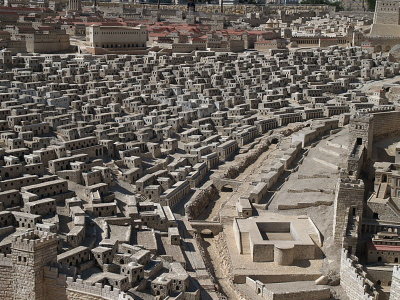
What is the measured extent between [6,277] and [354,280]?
26.1 ft

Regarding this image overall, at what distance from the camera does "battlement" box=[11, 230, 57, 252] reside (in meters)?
11.9

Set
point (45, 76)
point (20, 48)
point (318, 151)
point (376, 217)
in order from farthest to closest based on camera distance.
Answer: point (20, 48)
point (45, 76)
point (318, 151)
point (376, 217)

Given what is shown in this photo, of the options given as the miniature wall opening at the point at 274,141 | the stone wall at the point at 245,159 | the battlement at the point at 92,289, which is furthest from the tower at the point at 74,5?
the battlement at the point at 92,289

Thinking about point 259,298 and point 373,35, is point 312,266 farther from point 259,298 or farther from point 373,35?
point 373,35

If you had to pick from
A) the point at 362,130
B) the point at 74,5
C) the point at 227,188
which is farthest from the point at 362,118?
the point at 74,5

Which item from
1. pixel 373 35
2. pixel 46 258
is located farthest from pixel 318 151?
pixel 373 35

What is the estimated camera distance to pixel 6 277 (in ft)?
40.8

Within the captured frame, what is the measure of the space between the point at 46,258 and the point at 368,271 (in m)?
8.14

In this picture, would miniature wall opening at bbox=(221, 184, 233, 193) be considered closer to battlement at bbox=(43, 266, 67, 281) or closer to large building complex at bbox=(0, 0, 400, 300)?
large building complex at bbox=(0, 0, 400, 300)

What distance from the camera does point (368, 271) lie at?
15.8m

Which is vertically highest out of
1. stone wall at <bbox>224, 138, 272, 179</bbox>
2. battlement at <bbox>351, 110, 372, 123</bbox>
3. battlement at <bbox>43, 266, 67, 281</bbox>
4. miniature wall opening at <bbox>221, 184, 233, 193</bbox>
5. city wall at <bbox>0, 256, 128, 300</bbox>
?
battlement at <bbox>351, 110, 372, 123</bbox>

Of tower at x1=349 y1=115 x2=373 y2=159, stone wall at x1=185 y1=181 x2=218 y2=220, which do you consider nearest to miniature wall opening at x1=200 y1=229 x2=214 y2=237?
stone wall at x1=185 y1=181 x2=218 y2=220

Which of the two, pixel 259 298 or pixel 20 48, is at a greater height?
pixel 20 48

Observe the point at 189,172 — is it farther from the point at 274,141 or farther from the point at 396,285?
the point at 396,285
